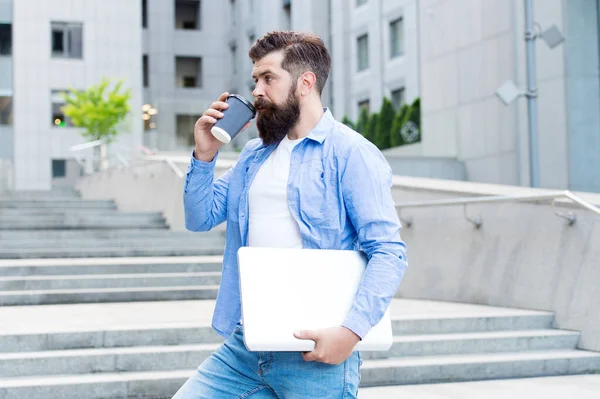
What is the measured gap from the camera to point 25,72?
3775cm

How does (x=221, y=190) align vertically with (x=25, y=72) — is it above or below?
below

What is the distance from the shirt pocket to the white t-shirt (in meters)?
0.06

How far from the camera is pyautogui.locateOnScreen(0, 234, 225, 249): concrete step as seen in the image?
11570 millimetres

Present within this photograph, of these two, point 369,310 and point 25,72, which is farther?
point 25,72

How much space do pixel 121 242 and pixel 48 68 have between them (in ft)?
92.3

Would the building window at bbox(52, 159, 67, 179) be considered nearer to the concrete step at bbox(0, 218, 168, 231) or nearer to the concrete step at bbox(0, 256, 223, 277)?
the concrete step at bbox(0, 218, 168, 231)

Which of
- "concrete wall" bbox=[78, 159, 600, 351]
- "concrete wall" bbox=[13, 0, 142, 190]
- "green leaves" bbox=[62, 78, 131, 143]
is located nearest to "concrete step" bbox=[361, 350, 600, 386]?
"concrete wall" bbox=[78, 159, 600, 351]

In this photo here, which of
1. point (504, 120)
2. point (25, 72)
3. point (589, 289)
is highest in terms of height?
point (25, 72)

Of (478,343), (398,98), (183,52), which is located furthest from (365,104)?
(478,343)

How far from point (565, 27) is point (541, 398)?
1348 cm

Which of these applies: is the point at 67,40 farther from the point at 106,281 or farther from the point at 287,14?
the point at 106,281

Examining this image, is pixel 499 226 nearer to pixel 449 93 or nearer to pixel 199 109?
pixel 449 93

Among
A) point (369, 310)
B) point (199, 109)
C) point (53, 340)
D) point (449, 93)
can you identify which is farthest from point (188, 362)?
point (199, 109)

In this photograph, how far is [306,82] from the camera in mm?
2777
